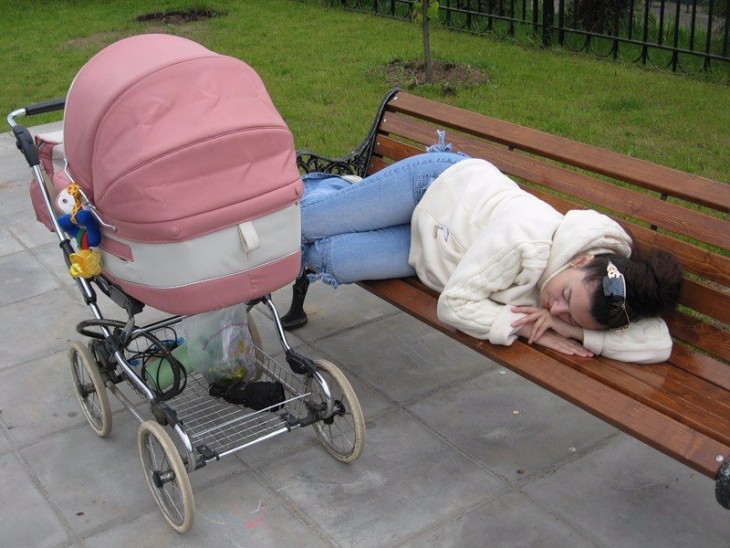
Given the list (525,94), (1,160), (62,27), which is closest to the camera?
(1,160)

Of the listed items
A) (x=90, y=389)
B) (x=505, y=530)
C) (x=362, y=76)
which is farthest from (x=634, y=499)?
(x=362, y=76)

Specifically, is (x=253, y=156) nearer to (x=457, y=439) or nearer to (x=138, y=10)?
(x=457, y=439)

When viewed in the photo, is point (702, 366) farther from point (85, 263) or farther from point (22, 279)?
point (22, 279)

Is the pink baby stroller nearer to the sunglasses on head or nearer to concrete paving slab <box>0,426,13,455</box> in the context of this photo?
concrete paving slab <box>0,426,13,455</box>

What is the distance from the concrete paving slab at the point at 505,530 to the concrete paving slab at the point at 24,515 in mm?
1215

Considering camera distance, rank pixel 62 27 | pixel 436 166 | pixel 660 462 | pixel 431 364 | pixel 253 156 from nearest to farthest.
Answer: pixel 253 156
pixel 660 462
pixel 436 166
pixel 431 364
pixel 62 27

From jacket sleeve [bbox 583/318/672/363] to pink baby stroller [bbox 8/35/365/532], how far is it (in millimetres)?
852

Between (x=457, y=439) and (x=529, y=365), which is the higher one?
(x=529, y=365)

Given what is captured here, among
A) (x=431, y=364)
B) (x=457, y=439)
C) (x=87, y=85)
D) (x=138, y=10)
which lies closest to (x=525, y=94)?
(x=431, y=364)

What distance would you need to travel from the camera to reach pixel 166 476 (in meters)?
3.18

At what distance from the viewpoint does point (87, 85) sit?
3.13m

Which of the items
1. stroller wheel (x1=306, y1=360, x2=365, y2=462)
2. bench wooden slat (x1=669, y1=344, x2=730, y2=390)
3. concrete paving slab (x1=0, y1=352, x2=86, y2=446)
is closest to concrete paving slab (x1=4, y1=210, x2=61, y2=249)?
concrete paving slab (x1=0, y1=352, x2=86, y2=446)

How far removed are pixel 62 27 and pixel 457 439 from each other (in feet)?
30.4

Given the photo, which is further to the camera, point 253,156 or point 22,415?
point 22,415
